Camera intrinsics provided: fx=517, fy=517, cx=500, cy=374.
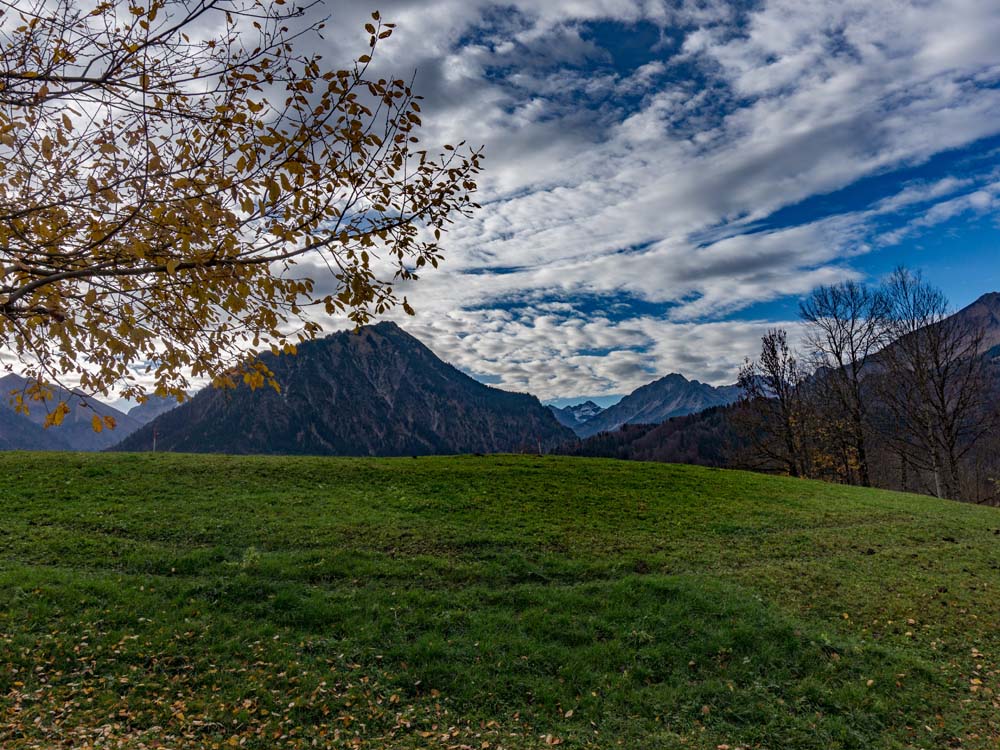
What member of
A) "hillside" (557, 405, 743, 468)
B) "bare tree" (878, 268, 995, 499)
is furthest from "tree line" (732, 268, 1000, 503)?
"hillside" (557, 405, 743, 468)

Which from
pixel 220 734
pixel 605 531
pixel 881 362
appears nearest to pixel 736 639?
pixel 605 531

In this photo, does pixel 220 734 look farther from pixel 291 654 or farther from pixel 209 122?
pixel 209 122

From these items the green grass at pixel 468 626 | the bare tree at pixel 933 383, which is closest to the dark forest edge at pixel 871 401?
the bare tree at pixel 933 383

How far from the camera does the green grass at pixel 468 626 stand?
8.22 m

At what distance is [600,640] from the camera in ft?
35.5

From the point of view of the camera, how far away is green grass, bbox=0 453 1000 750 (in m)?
8.22

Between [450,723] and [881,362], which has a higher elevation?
[881,362]

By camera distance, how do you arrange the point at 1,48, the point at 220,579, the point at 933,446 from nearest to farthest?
1. the point at 1,48
2. the point at 220,579
3. the point at 933,446

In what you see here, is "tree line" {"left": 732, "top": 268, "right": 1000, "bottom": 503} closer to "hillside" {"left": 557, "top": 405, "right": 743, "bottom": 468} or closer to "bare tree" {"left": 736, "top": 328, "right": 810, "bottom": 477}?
"bare tree" {"left": 736, "top": 328, "right": 810, "bottom": 477}

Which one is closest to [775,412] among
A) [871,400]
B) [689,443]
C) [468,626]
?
[871,400]

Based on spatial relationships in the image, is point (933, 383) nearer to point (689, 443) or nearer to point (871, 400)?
point (871, 400)

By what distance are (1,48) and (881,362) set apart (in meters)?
49.2

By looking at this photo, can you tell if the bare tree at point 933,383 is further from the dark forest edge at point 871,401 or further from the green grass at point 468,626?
the green grass at point 468,626

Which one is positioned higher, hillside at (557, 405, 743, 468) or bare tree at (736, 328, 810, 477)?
bare tree at (736, 328, 810, 477)
